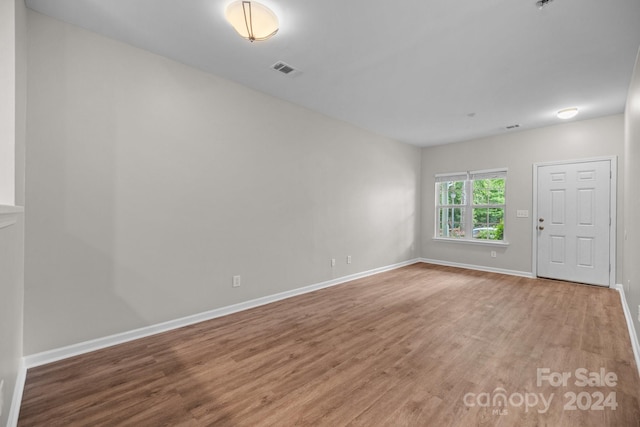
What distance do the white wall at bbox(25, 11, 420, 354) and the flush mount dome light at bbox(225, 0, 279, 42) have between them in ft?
3.67

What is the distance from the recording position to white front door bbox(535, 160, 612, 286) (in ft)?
14.4

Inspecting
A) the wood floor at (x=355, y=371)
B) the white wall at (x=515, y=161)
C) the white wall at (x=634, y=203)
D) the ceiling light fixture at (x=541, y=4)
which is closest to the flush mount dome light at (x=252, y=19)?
the ceiling light fixture at (x=541, y=4)

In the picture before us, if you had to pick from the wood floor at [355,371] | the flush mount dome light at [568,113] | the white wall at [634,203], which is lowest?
the wood floor at [355,371]

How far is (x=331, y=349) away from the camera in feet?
8.00

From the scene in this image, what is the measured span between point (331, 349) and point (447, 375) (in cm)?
93

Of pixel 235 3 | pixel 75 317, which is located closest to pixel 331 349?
pixel 75 317

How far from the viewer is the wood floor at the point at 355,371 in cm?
166

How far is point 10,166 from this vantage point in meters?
1.65


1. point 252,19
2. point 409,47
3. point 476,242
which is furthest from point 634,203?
point 252,19

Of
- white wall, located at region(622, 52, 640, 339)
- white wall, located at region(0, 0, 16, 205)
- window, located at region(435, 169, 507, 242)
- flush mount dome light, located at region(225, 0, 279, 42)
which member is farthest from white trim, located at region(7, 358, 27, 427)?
window, located at region(435, 169, 507, 242)

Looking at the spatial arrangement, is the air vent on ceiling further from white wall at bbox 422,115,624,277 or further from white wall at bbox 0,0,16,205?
white wall at bbox 422,115,624,277

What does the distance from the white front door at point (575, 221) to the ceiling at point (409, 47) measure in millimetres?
1083

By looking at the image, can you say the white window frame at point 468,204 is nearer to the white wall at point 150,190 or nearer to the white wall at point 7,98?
the white wall at point 150,190

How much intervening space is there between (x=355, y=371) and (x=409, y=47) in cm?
284
